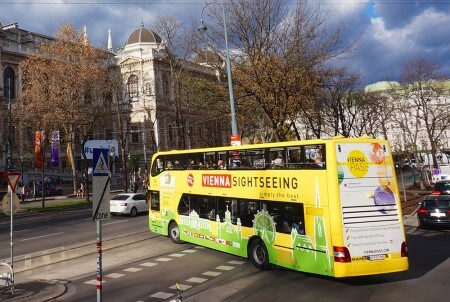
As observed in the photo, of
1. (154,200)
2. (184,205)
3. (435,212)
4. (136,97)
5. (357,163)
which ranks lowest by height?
(435,212)

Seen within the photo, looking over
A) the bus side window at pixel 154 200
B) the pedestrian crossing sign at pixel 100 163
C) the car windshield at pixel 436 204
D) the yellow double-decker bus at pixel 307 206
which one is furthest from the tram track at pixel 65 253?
the car windshield at pixel 436 204

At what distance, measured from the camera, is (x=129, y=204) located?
1053 inches

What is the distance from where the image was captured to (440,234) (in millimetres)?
17766

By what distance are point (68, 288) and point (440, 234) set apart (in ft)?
49.2

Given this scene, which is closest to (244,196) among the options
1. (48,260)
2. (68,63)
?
(48,260)

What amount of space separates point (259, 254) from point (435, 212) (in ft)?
32.9

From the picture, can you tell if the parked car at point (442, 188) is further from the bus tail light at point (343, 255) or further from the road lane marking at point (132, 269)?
the road lane marking at point (132, 269)

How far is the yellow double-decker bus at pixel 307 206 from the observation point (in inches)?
392

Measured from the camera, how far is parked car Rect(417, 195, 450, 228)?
18109 mm

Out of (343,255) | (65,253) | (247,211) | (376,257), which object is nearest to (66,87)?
(65,253)

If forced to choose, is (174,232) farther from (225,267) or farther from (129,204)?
(129,204)

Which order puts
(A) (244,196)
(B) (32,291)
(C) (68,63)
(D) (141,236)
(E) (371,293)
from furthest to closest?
(C) (68,63), (D) (141,236), (A) (244,196), (B) (32,291), (E) (371,293)

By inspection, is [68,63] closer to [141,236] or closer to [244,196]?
[141,236]

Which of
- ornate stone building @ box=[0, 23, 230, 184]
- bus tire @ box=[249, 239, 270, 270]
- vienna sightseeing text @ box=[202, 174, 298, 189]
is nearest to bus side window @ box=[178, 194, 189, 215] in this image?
vienna sightseeing text @ box=[202, 174, 298, 189]
